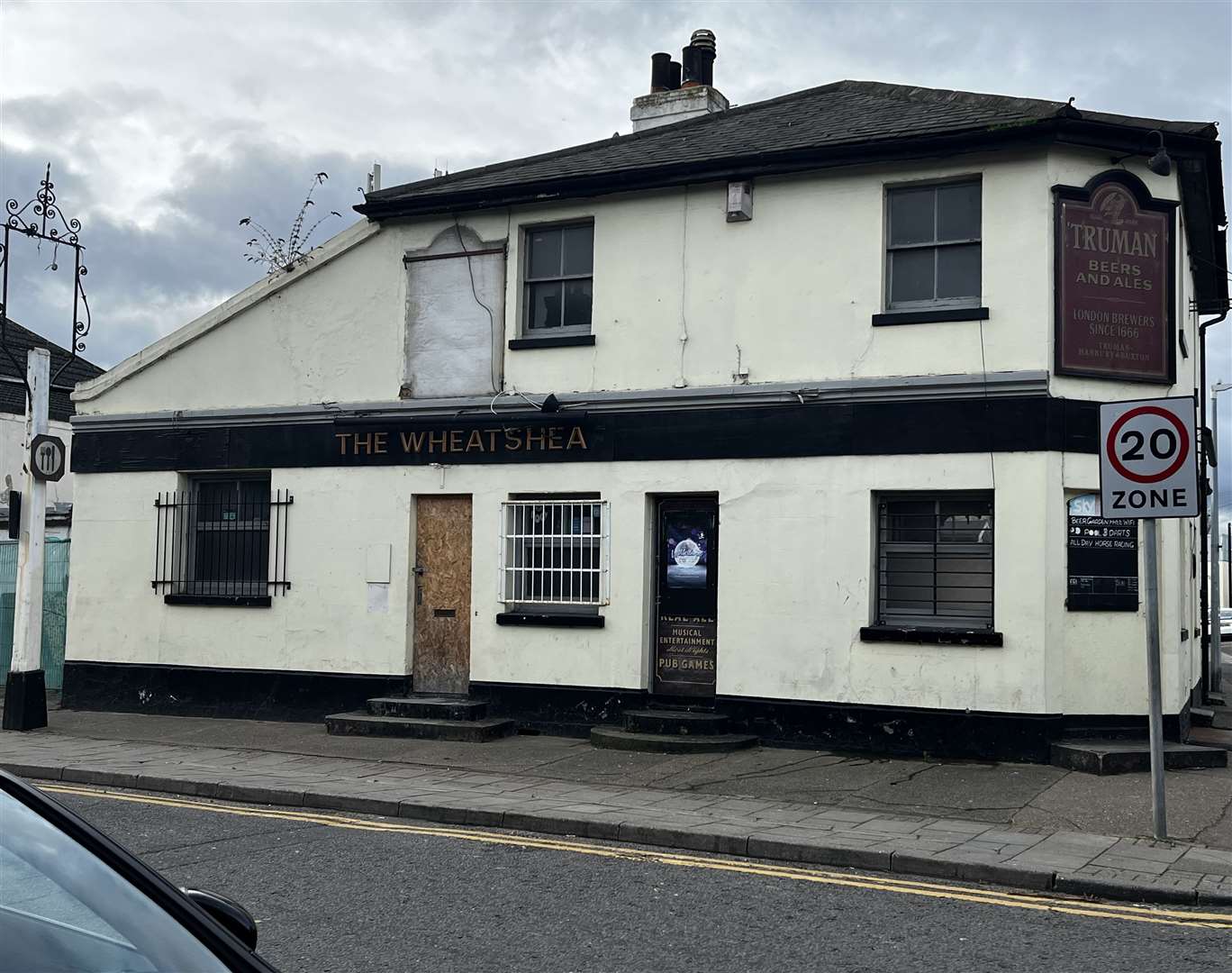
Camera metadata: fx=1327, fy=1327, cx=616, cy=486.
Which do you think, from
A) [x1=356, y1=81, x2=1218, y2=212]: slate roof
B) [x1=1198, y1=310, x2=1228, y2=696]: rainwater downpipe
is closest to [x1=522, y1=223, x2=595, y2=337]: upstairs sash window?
[x1=356, y1=81, x2=1218, y2=212]: slate roof

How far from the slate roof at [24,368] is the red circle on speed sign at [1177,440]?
27.3 meters

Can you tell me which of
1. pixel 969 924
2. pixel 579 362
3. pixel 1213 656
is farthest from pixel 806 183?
pixel 1213 656

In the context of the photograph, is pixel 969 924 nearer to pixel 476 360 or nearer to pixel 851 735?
pixel 851 735

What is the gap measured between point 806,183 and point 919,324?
2.03m

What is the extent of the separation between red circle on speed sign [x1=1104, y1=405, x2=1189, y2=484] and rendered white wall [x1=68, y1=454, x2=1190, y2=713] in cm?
322

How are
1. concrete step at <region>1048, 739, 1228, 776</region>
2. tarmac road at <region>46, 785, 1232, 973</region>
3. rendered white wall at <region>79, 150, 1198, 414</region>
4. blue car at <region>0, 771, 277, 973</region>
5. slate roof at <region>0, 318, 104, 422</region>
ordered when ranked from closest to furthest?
blue car at <region>0, 771, 277, 973</region> → tarmac road at <region>46, 785, 1232, 973</region> → concrete step at <region>1048, 739, 1228, 776</region> → rendered white wall at <region>79, 150, 1198, 414</region> → slate roof at <region>0, 318, 104, 422</region>

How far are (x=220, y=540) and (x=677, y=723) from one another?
269 inches

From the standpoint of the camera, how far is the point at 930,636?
1301 cm

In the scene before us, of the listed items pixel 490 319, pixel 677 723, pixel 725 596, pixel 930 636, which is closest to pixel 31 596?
pixel 490 319

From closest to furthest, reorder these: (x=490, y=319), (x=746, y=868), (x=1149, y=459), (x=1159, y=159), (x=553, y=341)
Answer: (x=746, y=868) < (x=1149, y=459) < (x=1159, y=159) < (x=553, y=341) < (x=490, y=319)

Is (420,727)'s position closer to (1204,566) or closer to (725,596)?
(725,596)

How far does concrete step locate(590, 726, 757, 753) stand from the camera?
13328 mm

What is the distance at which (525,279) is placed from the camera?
15.6 meters

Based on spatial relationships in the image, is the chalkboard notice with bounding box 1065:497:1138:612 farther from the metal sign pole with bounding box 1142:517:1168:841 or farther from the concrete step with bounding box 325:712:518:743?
the concrete step with bounding box 325:712:518:743
